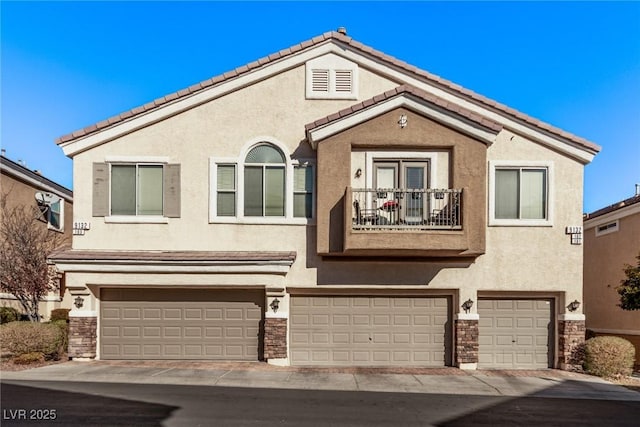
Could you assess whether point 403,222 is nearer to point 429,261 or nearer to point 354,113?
point 429,261

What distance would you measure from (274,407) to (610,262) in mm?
14265

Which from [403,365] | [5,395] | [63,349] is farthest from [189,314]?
[403,365]

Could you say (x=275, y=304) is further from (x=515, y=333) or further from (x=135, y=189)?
(x=515, y=333)

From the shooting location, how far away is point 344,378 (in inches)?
448

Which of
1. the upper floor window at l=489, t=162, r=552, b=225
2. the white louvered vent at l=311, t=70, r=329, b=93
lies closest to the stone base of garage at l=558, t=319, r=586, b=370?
the upper floor window at l=489, t=162, r=552, b=225

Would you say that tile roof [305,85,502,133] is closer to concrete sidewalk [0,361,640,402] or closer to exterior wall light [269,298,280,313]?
exterior wall light [269,298,280,313]

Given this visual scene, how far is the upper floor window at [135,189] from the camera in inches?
513

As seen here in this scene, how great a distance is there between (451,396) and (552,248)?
5.74 metres

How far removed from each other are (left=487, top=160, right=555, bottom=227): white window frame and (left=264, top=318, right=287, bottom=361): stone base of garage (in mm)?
6612

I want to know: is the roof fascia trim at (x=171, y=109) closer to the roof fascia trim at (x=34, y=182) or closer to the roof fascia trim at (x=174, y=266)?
the roof fascia trim at (x=174, y=266)

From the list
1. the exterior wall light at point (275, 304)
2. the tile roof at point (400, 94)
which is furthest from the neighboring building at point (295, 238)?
the tile roof at point (400, 94)

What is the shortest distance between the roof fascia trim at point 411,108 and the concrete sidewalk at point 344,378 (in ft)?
20.3

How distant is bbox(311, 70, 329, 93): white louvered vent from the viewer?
13344 mm

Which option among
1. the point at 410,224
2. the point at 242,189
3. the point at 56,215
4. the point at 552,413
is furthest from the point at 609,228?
the point at 56,215
